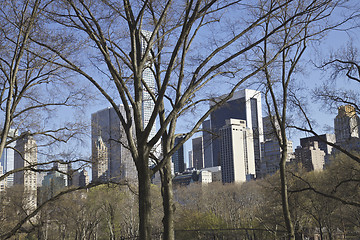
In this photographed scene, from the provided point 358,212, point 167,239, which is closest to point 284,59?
point 167,239

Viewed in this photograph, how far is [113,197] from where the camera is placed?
42.1 metres

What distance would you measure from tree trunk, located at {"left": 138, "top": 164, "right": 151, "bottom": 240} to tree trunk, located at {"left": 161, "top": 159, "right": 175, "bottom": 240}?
7.11 feet

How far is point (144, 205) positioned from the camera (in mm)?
5844

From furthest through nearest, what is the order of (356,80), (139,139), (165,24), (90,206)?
1. (90,206)
2. (356,80)
3. (165,24)
4. (139,139)

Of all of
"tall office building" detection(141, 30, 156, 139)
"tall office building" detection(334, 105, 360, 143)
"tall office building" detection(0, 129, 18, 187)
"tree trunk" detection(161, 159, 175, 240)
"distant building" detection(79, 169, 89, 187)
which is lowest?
"tree trunk" detection(161, 159, 175, 240)

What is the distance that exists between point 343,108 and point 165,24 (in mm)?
6180

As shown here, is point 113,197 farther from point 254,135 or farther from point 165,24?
point 165,24

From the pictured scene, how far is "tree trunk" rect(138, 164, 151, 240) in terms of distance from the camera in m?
5.72

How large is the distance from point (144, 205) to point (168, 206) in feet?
9.61

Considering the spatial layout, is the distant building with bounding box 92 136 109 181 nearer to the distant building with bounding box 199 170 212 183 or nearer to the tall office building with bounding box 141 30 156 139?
the tall office building with bounding box 141 30 156 139

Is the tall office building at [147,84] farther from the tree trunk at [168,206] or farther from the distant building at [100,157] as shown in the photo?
the tree trunk at [168,206]

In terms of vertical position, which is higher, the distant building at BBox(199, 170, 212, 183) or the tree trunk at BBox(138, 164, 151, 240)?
the distant building at BBox(199, 170, 212, 183)

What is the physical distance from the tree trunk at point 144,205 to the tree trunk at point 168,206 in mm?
2167

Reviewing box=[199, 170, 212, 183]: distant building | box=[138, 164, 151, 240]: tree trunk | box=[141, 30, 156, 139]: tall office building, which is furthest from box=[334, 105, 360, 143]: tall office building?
box=[199, 170, 212, 183]: distant building
